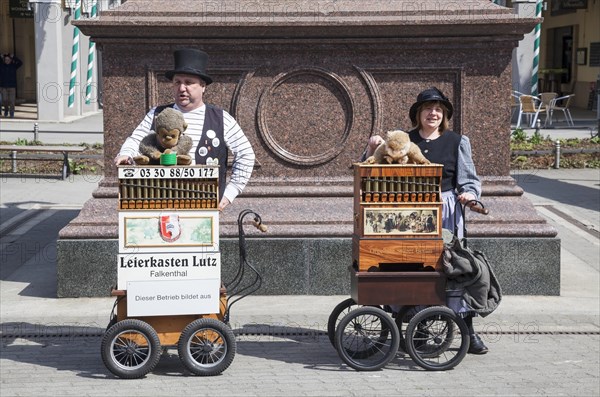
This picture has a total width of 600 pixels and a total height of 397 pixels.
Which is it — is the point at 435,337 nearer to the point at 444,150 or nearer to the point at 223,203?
the point at 444,150

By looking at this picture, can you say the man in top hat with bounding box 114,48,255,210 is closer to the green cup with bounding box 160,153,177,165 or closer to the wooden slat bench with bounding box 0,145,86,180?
the green cup with bounding box 160,153,177,165

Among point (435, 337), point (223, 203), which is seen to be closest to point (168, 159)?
point (223, 203)

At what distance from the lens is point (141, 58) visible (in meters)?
9.38

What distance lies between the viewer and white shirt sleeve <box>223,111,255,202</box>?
289 inches

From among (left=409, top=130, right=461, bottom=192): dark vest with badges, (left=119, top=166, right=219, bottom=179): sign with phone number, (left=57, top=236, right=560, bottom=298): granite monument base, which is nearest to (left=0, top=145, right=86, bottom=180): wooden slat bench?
(left=57, top=236, right=560, bottom=298): granite monument base

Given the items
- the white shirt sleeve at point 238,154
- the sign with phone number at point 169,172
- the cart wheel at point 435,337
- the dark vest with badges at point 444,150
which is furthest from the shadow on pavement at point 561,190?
the sign with phone number at point 169,172

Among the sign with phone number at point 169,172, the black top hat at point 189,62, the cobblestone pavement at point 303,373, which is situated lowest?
the cobblestone pavement at point 303,373

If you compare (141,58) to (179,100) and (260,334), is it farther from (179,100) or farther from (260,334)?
(260,334)

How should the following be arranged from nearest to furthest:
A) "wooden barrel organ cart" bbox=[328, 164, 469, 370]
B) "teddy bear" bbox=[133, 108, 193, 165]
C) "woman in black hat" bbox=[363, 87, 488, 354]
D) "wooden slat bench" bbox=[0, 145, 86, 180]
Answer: "teddy bear" bbox=[133, 108, 193, 165]
"wooden barrel organ cart" bbox=[328, 164, 469, 370]
"woman in black hat" bbox=[363, 87, 488, 354]
"wooden slat bench" bbox=[0, 145, 86, 180]

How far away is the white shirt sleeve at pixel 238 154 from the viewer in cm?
734

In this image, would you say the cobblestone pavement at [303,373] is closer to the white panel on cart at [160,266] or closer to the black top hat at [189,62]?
the white panel on cart at [160,266]

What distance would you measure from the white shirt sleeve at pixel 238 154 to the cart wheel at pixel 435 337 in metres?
1.44

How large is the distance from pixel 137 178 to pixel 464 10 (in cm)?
379

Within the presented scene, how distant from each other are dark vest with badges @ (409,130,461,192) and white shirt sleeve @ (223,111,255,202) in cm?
111
